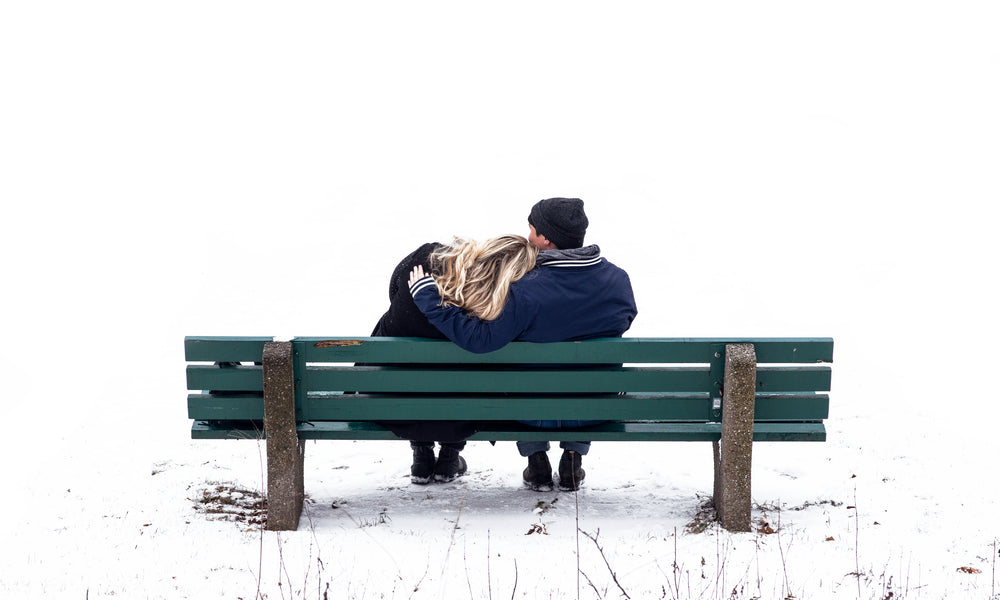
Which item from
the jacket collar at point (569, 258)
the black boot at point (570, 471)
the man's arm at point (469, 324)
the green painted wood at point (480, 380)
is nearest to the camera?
the man's arm at point (469, 324)

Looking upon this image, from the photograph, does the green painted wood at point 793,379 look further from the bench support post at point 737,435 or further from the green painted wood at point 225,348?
the green painted wood at point 225,348

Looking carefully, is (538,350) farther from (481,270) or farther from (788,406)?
(788,406)

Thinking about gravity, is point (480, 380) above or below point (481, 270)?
below

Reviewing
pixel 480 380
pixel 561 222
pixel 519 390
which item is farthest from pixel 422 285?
pixel 561 222

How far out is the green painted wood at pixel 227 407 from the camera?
4504mm

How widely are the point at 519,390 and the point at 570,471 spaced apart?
3.17 ft

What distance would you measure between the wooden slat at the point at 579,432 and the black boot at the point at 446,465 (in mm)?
817

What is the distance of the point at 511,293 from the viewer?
173 inches

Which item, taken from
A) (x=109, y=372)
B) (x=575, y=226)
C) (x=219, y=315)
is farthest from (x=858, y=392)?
(x=219, y=315)

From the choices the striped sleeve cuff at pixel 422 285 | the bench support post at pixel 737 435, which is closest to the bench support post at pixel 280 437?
the striped sleeve cuff at pixel 422 285

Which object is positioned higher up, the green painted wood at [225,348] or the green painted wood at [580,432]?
the green painted wood at [225,348]

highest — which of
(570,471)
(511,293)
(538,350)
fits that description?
(511,293)

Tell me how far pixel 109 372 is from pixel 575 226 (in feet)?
18.4

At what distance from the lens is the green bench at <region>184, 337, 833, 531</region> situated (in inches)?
172
